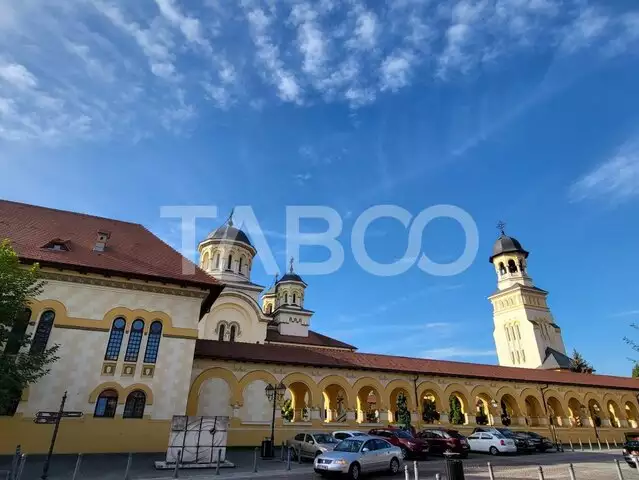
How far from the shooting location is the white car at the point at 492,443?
→ 22.2m

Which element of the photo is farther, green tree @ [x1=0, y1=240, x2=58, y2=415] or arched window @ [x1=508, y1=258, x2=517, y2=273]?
arched window @ [x1=508, y1=258, x2=517, y2=273]

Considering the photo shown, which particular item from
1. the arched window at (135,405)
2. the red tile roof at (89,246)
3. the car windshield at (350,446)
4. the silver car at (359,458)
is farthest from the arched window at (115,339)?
the car windshield at (350,446)

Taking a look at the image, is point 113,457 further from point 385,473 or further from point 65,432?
point 385,473

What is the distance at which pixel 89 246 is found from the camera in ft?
70.3

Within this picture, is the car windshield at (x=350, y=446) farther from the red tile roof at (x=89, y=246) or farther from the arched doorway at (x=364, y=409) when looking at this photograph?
the arched doorway at (x=364, y=409)

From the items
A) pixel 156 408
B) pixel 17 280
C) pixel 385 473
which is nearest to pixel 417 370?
pixel 385 473

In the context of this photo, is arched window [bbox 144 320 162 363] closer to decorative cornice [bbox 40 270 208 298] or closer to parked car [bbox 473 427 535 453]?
decorative cornice [bbox 40 270 208 298]

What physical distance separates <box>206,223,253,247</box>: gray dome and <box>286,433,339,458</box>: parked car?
26.8m

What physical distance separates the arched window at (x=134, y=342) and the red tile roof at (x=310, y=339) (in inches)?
893

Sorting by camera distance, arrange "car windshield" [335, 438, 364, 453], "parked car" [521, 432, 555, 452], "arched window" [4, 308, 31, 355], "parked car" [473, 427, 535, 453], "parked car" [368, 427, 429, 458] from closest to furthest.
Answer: "car windshield" [335, 438, 364, 453] → "arched window" [4, 308, 31, 355] → "parked car" [368, 427, 429, 458] → "parked car" [473, 427, 535, 453] → "parked car" [521, 432, 555, 452]

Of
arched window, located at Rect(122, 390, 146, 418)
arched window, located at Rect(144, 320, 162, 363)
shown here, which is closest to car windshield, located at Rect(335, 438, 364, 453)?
arched window, located at Rect(122, 390, 146, 418)

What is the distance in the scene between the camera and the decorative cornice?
19375 mm

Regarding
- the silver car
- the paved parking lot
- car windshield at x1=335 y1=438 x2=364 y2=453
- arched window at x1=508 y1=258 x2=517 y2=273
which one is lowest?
the paved parking lot

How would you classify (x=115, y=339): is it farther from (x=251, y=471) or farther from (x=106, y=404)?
(x=251, y=471)
